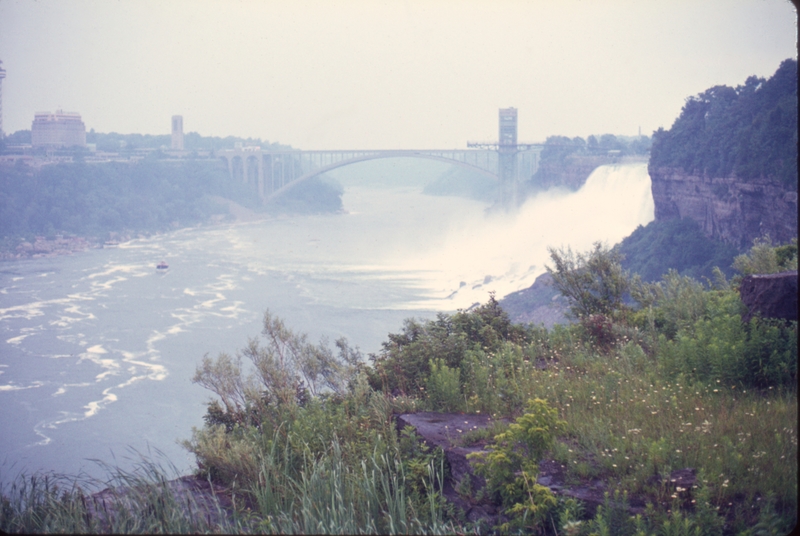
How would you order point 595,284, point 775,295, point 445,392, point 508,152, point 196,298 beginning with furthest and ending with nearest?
point 508,152 < point 196,298 < point 595,284 < point 445,392 < point 775,295

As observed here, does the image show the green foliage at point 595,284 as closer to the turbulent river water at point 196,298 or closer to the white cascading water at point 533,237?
the turbulent river water at point 196,298

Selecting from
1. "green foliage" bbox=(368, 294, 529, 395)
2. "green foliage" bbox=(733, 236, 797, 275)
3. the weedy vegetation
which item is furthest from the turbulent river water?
"green foliage" bbox=(733, 236, 797, 275)

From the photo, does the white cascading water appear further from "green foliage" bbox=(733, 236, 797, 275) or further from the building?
the building

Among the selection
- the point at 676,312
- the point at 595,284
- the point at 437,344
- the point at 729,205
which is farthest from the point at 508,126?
the point at 437,344

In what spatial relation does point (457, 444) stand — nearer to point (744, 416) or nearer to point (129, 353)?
point (744, 416)

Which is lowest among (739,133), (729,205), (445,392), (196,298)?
(196,298)

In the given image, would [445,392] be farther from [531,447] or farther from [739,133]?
[739,133]
